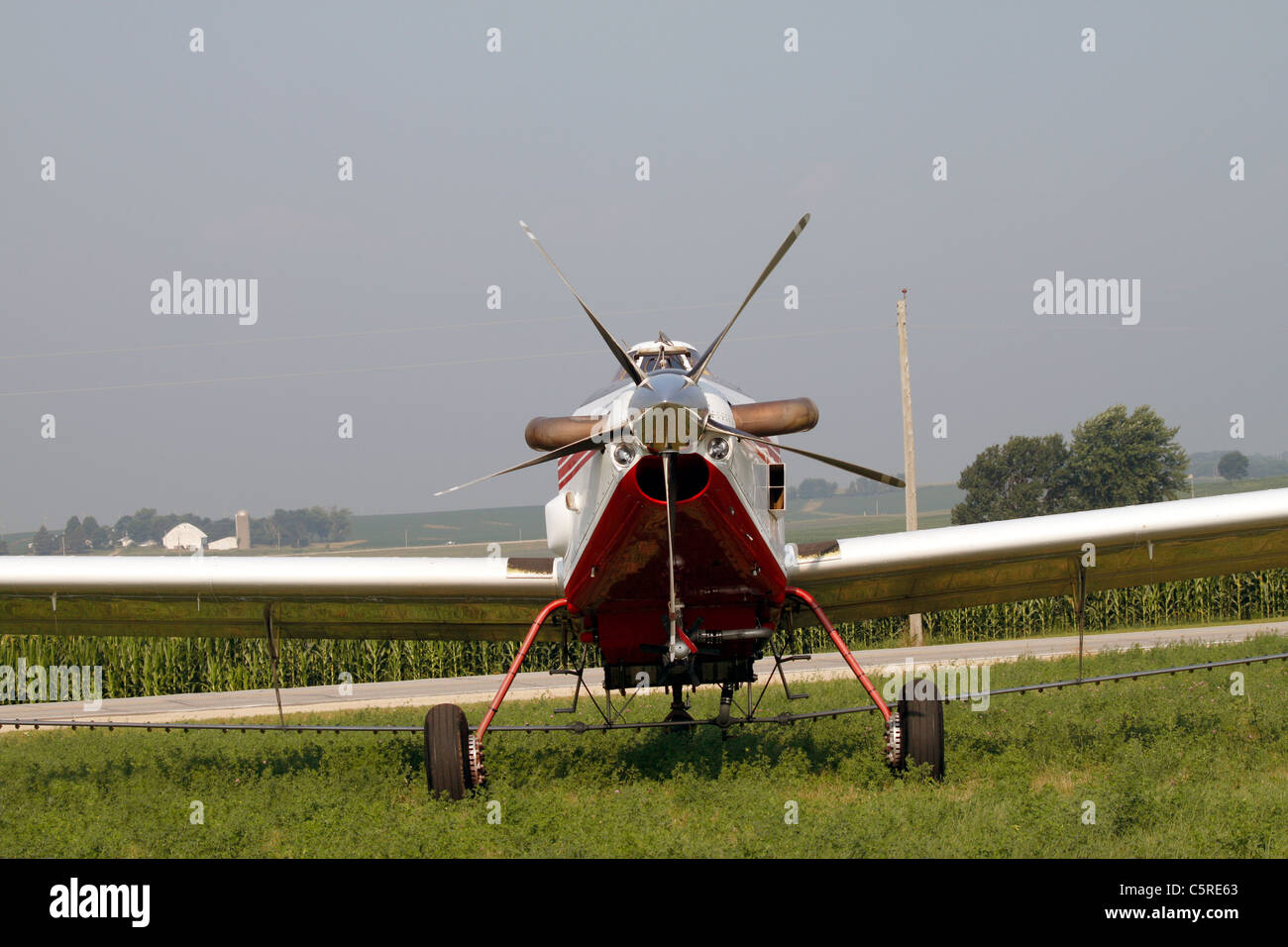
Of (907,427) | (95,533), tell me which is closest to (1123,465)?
(907,427)

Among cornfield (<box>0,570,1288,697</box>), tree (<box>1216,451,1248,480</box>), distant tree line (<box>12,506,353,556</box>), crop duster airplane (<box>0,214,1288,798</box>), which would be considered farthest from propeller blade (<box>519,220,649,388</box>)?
tree (<box>1216,451,1248,480</box>)

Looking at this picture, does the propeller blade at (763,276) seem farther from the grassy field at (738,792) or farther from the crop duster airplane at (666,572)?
the grassy field at (738,792)

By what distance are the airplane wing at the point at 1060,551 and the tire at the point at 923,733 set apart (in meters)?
1.58

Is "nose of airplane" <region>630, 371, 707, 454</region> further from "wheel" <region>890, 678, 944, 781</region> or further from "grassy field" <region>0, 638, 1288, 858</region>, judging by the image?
"wheel" <region>890, 678, 944, 781</region>

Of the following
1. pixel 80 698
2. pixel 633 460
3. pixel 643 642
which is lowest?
pixel 80 698

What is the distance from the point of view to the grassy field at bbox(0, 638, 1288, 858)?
22.8 feet

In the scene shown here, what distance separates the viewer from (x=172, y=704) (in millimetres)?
21547

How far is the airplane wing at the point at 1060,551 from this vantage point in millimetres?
9984

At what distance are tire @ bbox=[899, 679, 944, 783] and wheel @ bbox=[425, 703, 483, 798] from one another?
3487 millimetres

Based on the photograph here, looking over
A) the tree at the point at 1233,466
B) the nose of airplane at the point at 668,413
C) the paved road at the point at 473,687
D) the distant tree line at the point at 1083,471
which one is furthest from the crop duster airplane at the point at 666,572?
the tree at the point at 1233,466
